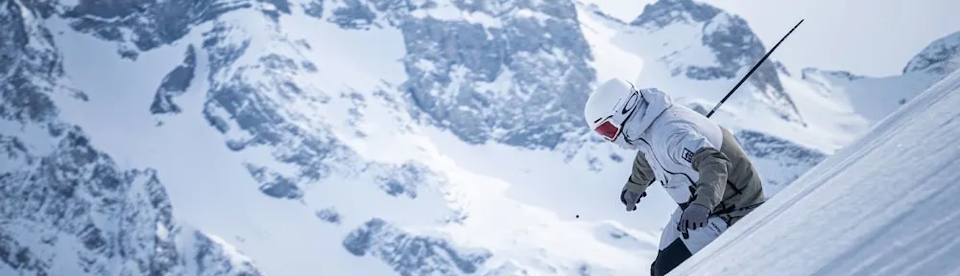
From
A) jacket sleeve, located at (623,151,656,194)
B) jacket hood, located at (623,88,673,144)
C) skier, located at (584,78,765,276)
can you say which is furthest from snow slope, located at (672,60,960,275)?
jacket sleeve, located at (623,151,656,194)

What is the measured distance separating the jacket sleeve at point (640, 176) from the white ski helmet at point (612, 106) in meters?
0.47

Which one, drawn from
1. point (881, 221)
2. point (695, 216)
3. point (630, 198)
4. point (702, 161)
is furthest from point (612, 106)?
point (881, 221)

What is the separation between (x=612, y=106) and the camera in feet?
19.0

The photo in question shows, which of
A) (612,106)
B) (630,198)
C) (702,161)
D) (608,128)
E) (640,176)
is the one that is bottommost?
(630,198)

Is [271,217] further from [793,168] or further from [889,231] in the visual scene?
[889,231]

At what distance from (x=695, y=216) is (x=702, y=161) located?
0.40m

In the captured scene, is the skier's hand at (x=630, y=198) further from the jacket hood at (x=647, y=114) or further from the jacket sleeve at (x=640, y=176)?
the jacket hood at (x=647, y=114)

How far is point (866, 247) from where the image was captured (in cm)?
178

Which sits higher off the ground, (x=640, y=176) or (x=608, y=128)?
(x=608, y=128)

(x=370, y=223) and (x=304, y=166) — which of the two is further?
(x=304, y=166)

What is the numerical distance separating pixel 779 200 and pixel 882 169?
4.78 ft

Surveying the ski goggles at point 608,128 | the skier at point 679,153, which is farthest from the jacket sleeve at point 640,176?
the ski goggles at point 608,128

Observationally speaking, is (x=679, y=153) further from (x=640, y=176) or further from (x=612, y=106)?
(x=640, y=176)

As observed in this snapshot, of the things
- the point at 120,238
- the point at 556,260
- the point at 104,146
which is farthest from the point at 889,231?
the point at 104,146
